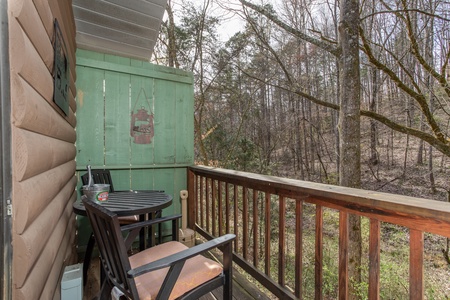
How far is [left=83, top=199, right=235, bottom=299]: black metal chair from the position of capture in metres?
1.06

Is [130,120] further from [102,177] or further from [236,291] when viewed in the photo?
[236,291]

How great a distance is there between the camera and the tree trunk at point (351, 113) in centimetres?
336

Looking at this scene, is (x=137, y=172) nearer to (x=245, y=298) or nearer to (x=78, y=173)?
(x=78, y=173)

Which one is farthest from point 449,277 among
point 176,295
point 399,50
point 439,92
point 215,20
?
point 215,20

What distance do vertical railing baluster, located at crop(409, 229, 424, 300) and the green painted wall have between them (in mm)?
2614

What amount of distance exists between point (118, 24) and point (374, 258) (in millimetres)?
3123

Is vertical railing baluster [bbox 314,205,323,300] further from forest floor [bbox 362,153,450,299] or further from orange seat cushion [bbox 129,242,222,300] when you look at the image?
forest floor [bbox 362,153,450,299]

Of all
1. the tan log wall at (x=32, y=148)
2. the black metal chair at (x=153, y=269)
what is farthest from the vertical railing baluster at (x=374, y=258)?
the tan log wall at (x=32, y=148)

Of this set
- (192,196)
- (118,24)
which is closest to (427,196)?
(192,196)

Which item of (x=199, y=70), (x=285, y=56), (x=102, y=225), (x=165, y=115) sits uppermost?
(x=285, y=56)

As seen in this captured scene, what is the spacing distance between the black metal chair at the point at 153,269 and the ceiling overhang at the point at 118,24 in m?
2.08

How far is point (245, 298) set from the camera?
1.86 m

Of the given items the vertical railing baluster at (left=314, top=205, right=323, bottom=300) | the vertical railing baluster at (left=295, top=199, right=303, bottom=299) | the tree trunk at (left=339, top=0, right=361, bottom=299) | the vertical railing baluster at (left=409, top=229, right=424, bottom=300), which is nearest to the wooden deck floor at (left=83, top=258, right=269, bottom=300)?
the vertical railing baluster at (left=295, top=199, right=303, bottom=299)

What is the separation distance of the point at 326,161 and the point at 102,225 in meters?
13.0
